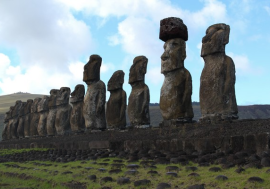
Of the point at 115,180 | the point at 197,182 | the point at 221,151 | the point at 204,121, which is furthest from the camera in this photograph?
the point at 204,121

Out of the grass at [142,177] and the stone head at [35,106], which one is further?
the stone head at [35,106]

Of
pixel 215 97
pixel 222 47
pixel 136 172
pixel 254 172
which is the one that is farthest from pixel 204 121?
pixel 254 172

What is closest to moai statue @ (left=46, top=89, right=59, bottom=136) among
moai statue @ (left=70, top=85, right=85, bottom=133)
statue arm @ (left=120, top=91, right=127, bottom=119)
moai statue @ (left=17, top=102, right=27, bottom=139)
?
moai statue @ (left=70, top=85, right=85, bottom=133)

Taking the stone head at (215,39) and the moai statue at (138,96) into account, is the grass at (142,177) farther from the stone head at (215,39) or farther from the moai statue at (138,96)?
the moai statue at (138,96)

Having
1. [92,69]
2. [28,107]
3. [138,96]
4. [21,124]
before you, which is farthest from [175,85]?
[21,124]

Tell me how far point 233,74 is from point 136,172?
413 cm

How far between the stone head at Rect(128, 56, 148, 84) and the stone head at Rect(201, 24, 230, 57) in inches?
121

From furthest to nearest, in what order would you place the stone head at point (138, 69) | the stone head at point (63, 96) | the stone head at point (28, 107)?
the stone head at point (28, 107) < the stone head at point (63, 96) < the stone head at point (138, 69)

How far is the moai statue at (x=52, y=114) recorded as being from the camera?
57.1 ft

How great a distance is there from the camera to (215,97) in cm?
823

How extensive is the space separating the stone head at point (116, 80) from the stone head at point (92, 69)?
1386 millimetres

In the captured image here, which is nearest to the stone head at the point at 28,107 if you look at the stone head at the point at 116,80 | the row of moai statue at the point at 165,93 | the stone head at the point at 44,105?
the stone head at the point at 44,105

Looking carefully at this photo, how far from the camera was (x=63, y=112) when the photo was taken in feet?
54.5

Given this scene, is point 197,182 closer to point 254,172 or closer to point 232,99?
point 254,172
